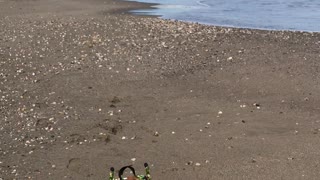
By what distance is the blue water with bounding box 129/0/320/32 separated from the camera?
22875 millimetres

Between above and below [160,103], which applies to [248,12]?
above

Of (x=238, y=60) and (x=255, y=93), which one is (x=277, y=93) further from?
(x=238, y=60)

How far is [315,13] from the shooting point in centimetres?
2680

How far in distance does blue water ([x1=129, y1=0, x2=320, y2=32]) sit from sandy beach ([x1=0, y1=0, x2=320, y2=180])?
3851mm

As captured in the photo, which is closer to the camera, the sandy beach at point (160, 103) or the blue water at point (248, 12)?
the sandy beach at point (160, 103)

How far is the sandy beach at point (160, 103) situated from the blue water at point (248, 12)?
385 cm

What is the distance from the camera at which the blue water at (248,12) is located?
901 inches

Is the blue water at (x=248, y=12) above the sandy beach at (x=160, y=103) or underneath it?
above

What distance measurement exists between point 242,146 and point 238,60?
5978mm

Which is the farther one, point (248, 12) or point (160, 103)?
point (248, 12)

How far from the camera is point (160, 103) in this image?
1130 cm

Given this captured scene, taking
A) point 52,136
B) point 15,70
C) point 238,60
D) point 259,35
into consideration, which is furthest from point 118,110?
point 259,35

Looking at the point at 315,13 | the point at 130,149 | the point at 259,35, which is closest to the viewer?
the point at 130,149

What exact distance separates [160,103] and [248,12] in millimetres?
17469
